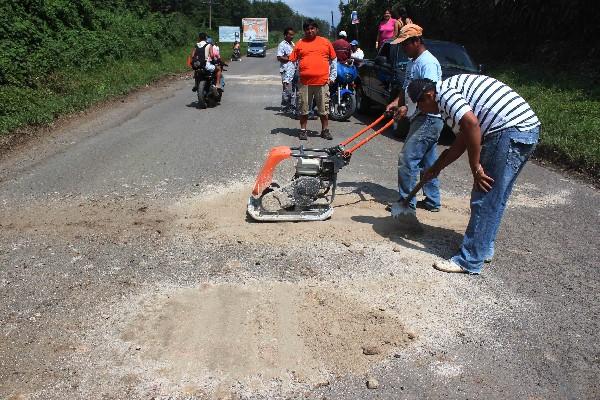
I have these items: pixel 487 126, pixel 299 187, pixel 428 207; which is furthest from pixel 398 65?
pixel 487 126

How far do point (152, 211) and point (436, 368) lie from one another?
3518 millimetres

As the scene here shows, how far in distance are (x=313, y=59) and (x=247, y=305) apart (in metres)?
5.71

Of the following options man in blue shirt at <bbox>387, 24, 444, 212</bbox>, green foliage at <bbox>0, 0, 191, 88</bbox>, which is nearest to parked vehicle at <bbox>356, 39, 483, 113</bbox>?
man in blue shirt at <bbox>387, 24, 444, 212</bbox>

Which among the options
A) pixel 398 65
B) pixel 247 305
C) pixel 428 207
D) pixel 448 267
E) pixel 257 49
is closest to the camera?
pixel 247 305

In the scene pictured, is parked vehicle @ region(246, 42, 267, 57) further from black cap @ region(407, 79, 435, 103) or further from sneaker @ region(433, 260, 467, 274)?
sneaker @ region(433, 260, 467, 274)

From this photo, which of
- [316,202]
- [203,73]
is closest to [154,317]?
[316,202]

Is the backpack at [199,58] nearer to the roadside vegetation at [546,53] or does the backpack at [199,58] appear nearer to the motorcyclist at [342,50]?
the motorcyclist at [342,50]

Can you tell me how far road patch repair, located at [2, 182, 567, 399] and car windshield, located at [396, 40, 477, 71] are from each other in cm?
514

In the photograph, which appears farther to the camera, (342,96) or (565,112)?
(342,96)

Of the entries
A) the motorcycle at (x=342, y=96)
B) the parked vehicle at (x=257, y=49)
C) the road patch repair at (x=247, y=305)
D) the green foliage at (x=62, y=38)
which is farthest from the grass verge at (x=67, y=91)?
the parked vehicle at (x=257, y=49)

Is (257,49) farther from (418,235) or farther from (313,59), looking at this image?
(418,235)

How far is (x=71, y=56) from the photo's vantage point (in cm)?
1520

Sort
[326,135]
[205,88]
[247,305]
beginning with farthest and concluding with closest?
[205,88] < [326,135] < [247,305]

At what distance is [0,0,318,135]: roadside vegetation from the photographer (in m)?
10.9
